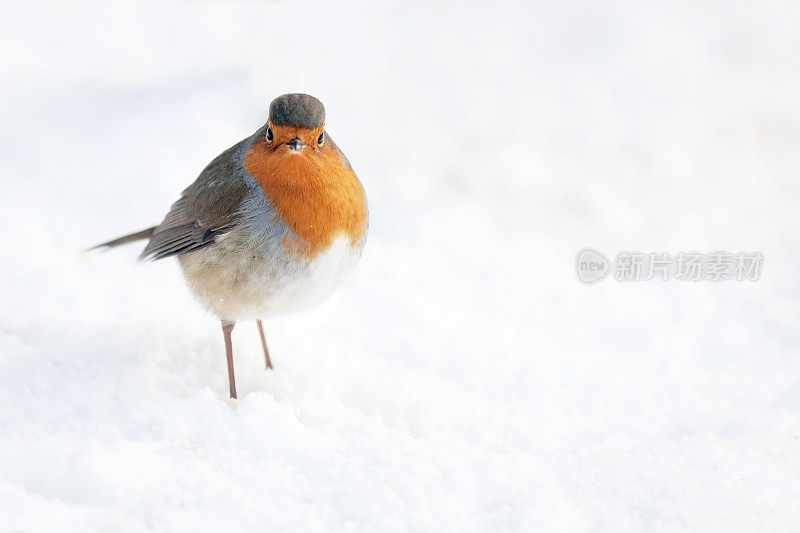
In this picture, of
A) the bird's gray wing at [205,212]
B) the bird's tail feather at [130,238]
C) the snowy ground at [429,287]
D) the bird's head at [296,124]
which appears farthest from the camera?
the bird's tail feather at [130,238]

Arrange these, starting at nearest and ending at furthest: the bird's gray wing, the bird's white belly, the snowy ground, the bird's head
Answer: the snowy ground → the bird's head → the bird's white belly → the bird's gray wing

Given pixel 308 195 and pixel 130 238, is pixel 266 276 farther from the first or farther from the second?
pixel 130 238

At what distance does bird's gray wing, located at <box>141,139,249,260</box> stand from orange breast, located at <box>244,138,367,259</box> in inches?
7.7

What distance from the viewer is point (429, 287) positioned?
5.10 m

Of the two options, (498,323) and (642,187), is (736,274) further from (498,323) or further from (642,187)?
(498,323)

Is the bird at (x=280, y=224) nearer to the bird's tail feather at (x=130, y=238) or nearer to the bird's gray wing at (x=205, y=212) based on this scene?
the bird's gray wing at (x=205, y=212)

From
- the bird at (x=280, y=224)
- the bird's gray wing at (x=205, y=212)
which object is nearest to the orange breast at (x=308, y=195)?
the bird at (x=280, y=224)

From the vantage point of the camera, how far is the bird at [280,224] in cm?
344

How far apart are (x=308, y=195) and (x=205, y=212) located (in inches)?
22.9

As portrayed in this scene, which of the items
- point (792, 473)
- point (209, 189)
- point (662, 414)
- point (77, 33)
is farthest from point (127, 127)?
point (792, 473)

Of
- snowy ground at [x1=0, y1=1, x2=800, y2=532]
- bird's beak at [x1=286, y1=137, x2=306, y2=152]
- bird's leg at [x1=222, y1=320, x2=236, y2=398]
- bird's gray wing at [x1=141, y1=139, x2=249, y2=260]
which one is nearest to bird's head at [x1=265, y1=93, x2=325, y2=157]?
bird's beak at [x1=286, y1=137, x2=306, y2=152]

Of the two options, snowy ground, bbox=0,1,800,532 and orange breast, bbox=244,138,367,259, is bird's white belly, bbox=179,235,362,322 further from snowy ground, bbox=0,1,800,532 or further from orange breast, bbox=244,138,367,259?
Result: snowy ground, bbox=0,1,800,532

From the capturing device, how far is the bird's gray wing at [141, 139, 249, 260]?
362 centimetres

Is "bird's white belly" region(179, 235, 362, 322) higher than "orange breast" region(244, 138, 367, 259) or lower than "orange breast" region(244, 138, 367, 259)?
lower
